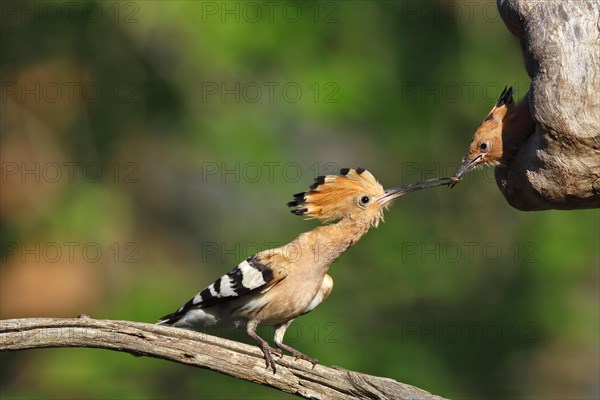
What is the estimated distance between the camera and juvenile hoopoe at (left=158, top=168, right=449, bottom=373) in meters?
4.77

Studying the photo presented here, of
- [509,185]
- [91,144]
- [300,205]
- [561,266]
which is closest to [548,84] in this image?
[509,185]

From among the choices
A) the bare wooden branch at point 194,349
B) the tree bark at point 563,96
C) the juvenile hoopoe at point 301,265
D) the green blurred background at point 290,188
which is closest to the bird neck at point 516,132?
the tree bark at point 563,96

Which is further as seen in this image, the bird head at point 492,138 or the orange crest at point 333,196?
the orange crest at point 333,196

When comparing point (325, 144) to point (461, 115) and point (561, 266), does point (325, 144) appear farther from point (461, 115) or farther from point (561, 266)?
point (561, 266)

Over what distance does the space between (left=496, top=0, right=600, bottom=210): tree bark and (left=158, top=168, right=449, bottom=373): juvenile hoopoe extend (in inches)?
51.4

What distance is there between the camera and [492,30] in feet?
25.7

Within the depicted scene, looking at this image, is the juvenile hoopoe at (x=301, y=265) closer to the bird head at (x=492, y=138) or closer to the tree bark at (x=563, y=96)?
the bird head at (x=492, y=138)

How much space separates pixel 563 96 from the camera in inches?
131

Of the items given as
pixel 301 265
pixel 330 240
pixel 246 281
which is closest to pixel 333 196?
pixel 330 240

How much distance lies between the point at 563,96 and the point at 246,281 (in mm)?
1998

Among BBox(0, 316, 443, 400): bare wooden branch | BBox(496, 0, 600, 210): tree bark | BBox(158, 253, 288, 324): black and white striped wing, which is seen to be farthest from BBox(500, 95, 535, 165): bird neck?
BBox(158, 253, 288, 324): black and white striped wing

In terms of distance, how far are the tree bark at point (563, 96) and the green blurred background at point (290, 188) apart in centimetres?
335

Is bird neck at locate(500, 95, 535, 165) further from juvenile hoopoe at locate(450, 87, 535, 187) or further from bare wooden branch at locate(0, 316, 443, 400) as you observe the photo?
bare wooden branch at locate(0, 316, 443, 400)

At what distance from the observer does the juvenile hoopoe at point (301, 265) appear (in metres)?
4.77
